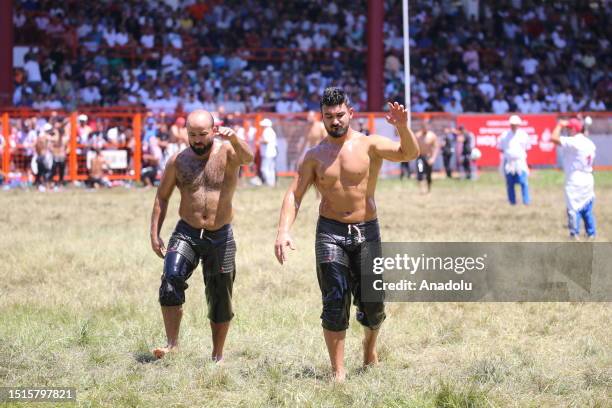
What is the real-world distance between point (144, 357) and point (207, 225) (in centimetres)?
108

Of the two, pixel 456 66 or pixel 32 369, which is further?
pixel 456 66

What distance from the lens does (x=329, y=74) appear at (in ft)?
101

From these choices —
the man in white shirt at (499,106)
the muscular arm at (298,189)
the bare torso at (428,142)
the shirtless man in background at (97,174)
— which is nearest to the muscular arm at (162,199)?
the muscular arm at (298,189)

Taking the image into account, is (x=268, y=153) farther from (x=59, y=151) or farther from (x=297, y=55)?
(x=297, y=55)

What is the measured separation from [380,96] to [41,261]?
60.3 feet

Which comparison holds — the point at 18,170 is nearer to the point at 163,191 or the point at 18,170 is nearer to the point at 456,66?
the point at 456,66

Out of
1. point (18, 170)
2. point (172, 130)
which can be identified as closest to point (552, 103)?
point (172, 130)

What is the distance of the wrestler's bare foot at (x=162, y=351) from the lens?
23.2 feet

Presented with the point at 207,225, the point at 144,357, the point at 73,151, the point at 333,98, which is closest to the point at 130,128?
the point at 73,151

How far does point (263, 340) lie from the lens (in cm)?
795

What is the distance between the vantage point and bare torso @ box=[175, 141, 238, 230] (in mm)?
7102

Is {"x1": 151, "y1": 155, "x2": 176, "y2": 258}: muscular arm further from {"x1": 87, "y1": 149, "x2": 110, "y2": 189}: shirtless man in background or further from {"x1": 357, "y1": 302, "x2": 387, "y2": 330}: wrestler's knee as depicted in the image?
{"x1": 87, "y1": 149, "x2": 110, "y2": 189}: shirtless man in background

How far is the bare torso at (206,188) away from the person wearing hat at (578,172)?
7831 mm

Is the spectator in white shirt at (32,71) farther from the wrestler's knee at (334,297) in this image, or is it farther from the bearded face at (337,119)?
the wrestler's knee at (334,297)
